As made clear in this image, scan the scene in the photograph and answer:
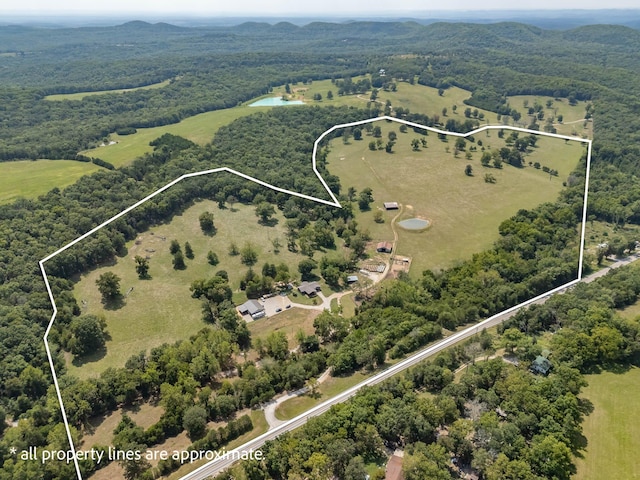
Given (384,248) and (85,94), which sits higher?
(85,94)

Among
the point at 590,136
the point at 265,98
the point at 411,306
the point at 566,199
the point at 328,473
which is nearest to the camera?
the point at 328,473

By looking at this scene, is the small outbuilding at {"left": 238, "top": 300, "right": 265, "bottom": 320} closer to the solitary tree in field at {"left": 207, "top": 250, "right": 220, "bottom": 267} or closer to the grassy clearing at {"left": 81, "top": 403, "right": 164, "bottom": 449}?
the solitary tree in field at {"left": 207, "top": 250, "right": 220, "bottom": 267}

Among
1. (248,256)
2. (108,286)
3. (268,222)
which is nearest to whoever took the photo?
(108,286)

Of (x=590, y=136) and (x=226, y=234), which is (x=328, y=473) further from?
(x=590, y=136)

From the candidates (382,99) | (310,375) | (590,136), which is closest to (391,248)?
(310,375)

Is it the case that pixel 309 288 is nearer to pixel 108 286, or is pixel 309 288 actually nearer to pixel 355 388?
pixel 355 388

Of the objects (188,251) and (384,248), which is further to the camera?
(384,248)

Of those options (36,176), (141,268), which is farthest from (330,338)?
(36,176)
